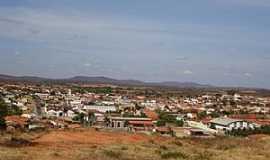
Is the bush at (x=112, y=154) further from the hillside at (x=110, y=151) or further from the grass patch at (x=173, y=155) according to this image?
the grass patch at (x=173, y=155)

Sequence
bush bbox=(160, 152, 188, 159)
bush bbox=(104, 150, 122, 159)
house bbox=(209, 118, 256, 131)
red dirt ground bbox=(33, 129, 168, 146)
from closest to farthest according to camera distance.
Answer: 1. bush bbox=(104, 150, 122, 159)
2. bush bbox=(160, 152, 188, 159)
3. red dirt ground bbox=(33, 129, 168, 146)
4. house bbox=(209, 118, 256, 131)

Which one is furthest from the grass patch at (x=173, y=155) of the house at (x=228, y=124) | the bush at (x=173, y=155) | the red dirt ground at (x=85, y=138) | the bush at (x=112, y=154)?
the house at (x=228, y=124)

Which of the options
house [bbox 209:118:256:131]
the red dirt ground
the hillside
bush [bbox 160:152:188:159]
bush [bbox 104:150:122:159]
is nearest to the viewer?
the hillside

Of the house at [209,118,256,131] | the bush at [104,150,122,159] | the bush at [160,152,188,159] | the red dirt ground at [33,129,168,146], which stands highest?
the bush at [104,150,122,159]

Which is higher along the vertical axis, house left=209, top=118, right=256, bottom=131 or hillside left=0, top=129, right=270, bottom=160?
hillside left=0, top=129, right=270, bottom=160

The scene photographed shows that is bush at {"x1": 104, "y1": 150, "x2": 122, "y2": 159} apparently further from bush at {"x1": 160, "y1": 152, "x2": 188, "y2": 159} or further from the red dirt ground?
the red dirt ground

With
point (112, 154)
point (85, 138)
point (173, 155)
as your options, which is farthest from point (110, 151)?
point (85, 138)

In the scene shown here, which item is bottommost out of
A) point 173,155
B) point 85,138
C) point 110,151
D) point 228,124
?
point 228,124

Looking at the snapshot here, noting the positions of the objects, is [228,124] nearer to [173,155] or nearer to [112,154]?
[173,155]

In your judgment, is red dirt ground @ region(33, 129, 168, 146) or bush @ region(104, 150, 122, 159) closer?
bush @ region(104, 150, 122, 159)

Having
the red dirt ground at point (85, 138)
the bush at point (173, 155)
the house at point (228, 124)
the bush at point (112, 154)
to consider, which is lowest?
the house at point (228, 124)

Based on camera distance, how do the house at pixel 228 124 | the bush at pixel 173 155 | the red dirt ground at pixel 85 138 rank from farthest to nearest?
the house at pixel 228 124, the red dirt ground at pixel 85 138, the bush at pixel 173 155

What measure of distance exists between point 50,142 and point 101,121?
155ft

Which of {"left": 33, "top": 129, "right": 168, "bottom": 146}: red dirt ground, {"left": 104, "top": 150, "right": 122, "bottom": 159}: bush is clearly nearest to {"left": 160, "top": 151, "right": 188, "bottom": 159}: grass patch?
{"left": 104, "top": 150, "right": 122, "bottom": 159}: bush
